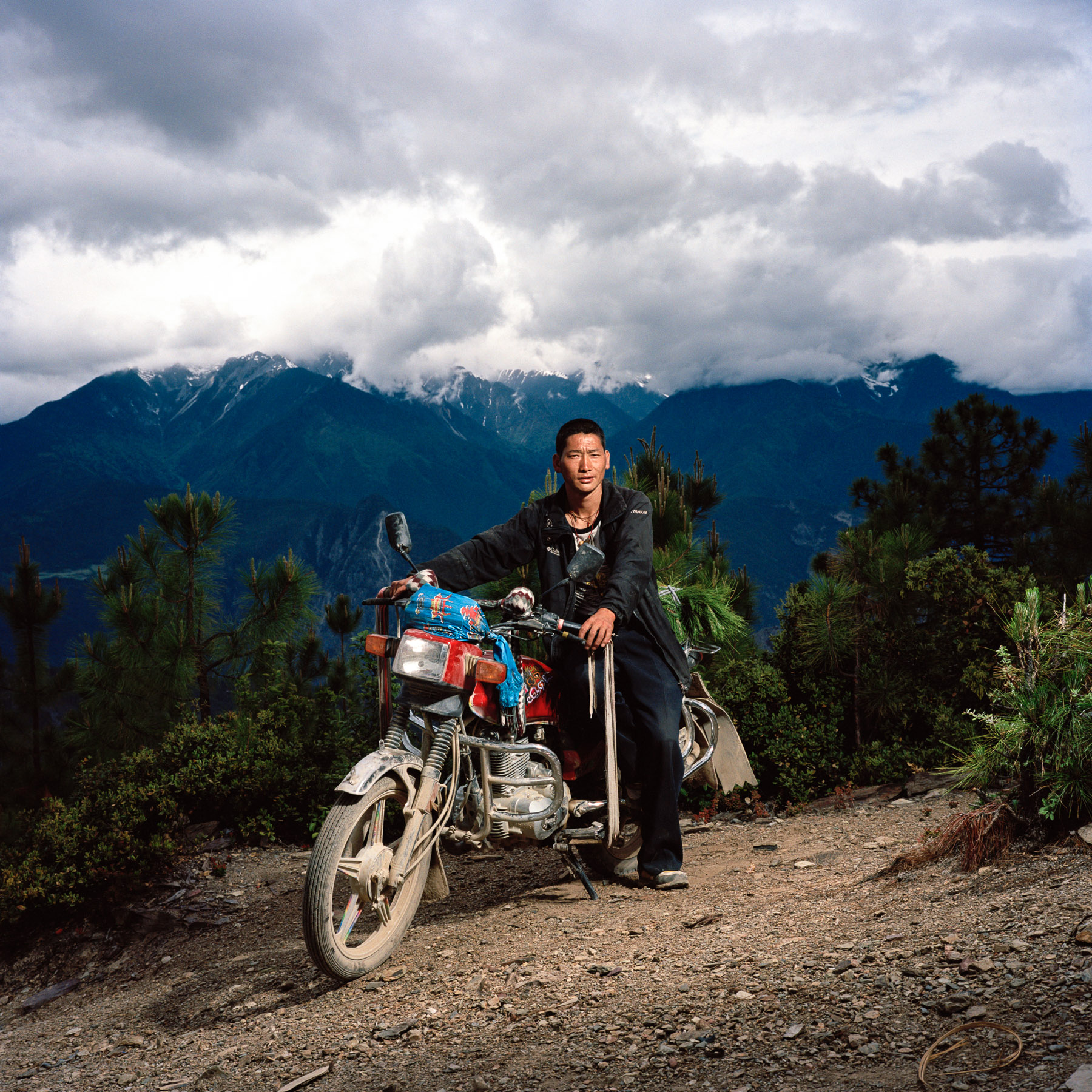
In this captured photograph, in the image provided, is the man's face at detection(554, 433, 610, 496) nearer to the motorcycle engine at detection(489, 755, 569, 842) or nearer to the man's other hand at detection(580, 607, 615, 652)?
the man's other hand at detection(580, 607, 615, 652)

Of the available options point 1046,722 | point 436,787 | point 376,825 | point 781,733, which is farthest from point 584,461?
point 781,733

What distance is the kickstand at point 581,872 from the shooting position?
4379 mm

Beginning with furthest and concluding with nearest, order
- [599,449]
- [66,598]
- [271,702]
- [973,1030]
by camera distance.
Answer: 1. [66,598]
2. [271,702]
3. [599,449]
4. [973,1030]

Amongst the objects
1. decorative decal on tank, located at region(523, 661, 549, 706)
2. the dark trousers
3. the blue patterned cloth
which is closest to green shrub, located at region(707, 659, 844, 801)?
the dark trousers

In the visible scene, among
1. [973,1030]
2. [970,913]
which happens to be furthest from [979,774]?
[973,1030]

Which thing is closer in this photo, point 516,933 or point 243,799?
point 516,933

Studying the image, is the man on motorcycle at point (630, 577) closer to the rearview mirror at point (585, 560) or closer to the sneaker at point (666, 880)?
the sneaker at point (666, 880)

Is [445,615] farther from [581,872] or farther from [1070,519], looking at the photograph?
[1070,519]

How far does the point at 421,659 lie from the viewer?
338cm

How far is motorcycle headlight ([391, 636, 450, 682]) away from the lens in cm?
336

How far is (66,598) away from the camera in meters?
13.0

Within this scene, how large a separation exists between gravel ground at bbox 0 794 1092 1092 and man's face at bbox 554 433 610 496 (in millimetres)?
2033

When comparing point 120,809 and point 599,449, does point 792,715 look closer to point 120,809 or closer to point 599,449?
point 599,449

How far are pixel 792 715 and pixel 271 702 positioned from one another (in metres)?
4.92
